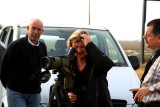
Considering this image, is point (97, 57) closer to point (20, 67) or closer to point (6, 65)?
point (20, 67)

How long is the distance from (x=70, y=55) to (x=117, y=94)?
1.65 m

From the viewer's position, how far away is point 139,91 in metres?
2.82

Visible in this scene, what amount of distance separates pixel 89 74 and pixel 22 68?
97 cm

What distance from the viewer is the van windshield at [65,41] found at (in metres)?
5.91

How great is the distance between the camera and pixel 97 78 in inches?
143

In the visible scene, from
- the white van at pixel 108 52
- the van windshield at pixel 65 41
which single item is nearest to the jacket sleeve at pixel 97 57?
the white van at pixel 108 52

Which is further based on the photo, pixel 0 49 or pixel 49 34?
pixel 49 34

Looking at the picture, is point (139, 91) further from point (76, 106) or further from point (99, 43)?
point (99, 43)

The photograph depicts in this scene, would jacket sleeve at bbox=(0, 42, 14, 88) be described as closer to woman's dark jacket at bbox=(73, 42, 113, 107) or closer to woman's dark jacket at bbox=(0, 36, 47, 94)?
woman's dark jacket at bbox=(0, 36, 47, 94)

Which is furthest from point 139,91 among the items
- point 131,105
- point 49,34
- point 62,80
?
point 49,34

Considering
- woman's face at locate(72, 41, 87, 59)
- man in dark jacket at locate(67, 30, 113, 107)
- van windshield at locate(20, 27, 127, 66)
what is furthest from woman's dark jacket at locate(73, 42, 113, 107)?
van windshield at locate(20, 27, 127, 66)

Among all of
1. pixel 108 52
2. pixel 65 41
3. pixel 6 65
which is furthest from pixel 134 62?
pixel 6 65

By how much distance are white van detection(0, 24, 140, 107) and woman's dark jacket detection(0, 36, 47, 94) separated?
0.43 meters

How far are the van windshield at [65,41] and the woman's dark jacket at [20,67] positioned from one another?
4.60 ft
